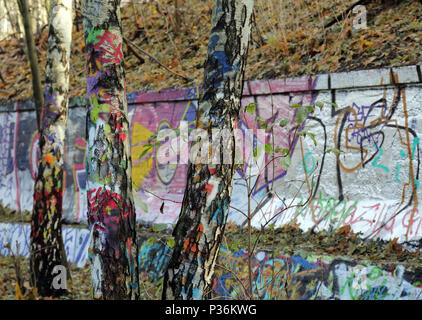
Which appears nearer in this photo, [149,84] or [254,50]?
[254,50]

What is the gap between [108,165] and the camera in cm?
371

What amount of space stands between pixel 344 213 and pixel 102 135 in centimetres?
411

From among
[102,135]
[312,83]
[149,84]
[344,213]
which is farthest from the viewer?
[149,84]

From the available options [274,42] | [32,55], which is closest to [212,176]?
[32,55]

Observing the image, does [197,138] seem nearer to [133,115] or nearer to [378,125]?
[378,125]

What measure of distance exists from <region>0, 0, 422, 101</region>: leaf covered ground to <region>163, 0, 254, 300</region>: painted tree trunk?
13.2 ft

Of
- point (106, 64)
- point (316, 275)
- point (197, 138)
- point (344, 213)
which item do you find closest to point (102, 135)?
point (106, 64)

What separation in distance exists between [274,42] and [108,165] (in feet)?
19.7

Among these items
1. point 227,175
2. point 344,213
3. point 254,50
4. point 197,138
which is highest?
point 254,50

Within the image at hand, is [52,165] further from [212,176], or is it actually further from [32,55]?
[212,176]

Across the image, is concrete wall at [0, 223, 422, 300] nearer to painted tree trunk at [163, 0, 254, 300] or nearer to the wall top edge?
painted tree trunk at [163, 0, 254, 300]

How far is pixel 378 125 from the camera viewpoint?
677 centimetres

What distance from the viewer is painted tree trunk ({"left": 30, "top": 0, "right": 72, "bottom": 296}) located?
695 centimetres

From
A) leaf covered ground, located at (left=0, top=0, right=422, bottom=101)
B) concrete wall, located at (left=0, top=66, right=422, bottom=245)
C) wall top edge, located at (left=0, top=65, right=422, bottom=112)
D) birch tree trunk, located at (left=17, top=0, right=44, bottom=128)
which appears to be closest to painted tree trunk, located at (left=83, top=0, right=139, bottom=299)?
concrete wall, located at (left=0, top=66, right=422, bottom=245)
